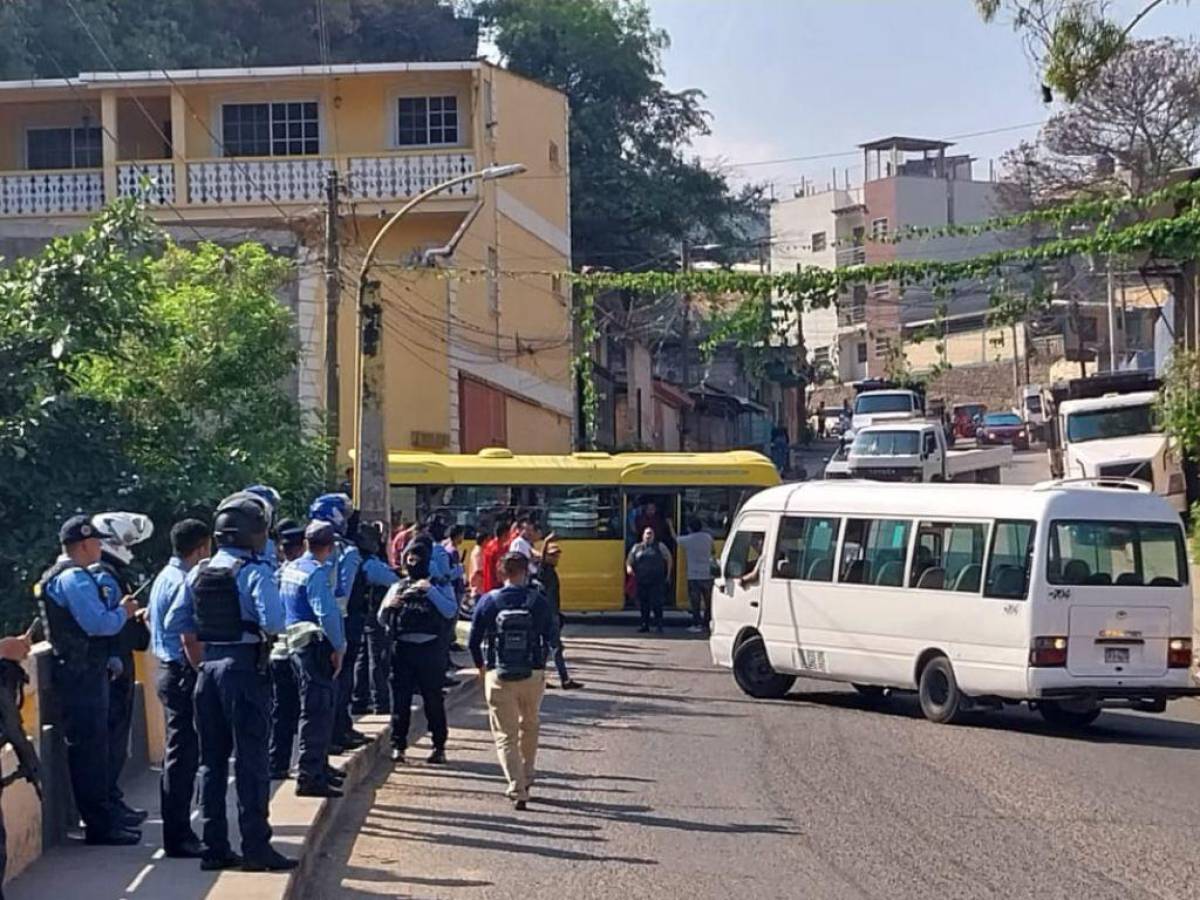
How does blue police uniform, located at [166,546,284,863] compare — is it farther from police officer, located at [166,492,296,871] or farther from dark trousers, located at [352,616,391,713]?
dark trousers, located at [352,616,391,713]

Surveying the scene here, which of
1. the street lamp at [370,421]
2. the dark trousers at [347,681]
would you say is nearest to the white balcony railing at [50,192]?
the street lamp at [370,421]

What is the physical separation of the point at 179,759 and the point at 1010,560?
9.97m

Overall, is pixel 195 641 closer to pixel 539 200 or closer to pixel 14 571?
pixel 14 571

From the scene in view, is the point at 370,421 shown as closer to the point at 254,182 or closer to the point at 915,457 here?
the point at 254,182

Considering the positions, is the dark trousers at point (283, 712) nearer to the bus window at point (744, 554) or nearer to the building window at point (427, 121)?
the bus window at point (744, 554)

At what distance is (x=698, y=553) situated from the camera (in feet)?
96.5

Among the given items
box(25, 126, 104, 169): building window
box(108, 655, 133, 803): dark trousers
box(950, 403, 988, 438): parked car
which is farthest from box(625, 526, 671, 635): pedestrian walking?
box(950, 403, 988, 438): parked car

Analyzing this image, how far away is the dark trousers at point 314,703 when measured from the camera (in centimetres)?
1188

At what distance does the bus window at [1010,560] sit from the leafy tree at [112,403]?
7.73m

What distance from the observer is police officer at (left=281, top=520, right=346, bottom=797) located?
1178 centimetres

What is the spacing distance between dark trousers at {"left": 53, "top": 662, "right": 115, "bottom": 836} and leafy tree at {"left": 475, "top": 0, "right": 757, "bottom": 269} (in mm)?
48887

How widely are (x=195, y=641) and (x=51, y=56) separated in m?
43.2

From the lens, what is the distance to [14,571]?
56.6 ft

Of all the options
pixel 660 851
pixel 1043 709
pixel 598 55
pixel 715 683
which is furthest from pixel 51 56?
pixel 660 851
